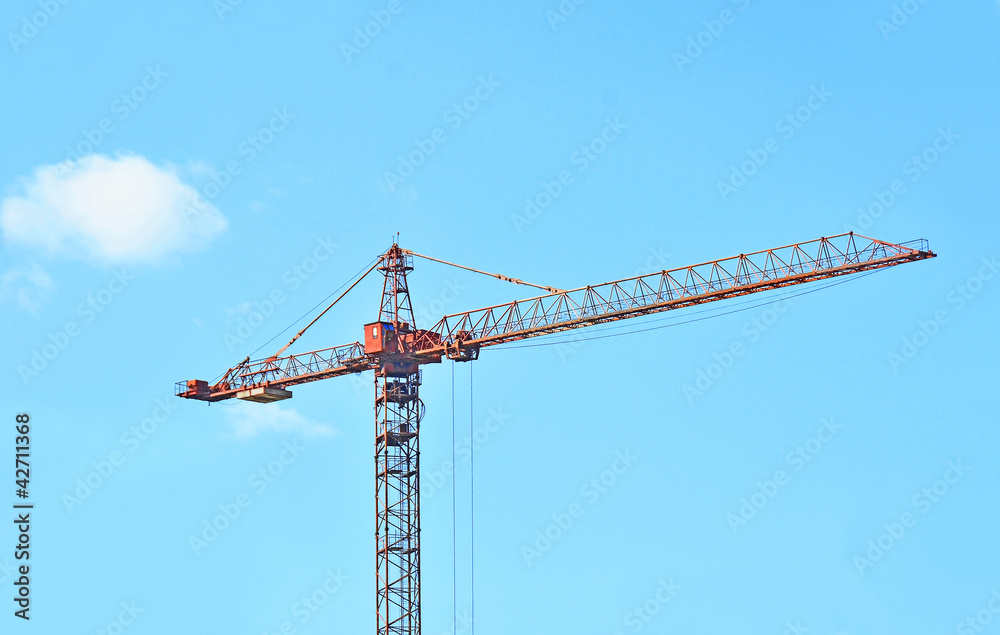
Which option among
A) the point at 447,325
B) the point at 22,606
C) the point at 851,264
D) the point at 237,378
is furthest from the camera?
the point at 237,378

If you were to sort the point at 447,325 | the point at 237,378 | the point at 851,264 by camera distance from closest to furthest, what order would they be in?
the point at 851,264 → the point at 447,325 → the point at 237,378

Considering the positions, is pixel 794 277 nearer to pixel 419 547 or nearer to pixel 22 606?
pixel 419 547

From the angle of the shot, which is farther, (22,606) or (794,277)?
(794,277)

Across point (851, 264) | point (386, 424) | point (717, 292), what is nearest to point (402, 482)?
point (386, 424)

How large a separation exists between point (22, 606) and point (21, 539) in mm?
4183

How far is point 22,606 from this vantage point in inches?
3912

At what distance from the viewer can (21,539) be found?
10144 centimetres

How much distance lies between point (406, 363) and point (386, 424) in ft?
14.7

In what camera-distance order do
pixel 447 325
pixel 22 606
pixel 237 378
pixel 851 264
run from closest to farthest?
pixel 22 606 → pixel 851 264 → pixel 447 325 → pixel 237 378

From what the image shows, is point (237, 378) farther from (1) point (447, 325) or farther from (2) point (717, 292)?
(2) point (717, 292)

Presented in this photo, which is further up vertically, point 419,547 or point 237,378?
point 237,378

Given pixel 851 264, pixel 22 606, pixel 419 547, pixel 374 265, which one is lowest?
pixel 22 606

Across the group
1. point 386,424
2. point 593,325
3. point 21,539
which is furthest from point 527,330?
point 21,539

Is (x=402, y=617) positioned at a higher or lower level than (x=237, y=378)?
lower
